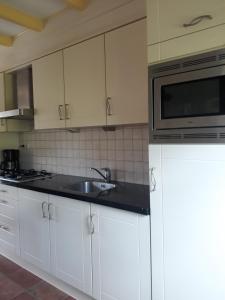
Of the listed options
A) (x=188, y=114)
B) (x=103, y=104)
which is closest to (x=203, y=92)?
(x=188, y=114)

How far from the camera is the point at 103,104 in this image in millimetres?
1975

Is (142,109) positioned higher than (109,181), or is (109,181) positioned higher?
(142,109)

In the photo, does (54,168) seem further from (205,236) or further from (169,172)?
(205,236)

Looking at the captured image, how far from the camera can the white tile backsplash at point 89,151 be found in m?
2.20

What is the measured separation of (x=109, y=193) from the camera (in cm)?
190

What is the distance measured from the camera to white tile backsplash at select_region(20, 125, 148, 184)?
7.22 feet

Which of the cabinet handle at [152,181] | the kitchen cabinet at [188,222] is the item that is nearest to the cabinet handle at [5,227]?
the kitchen cabinet at [188,222]

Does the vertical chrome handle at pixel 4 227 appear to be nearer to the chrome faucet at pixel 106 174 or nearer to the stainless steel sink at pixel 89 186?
the stainless steel sink at pixel 89 186

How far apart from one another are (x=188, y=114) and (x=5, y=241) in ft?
→ 7.84

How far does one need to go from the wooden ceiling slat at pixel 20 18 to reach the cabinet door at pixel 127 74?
96cm

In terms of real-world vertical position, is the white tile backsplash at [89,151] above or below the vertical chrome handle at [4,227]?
above

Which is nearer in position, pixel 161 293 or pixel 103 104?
pixel 161 293

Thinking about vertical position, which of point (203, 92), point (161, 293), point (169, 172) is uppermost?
point (203, 92)

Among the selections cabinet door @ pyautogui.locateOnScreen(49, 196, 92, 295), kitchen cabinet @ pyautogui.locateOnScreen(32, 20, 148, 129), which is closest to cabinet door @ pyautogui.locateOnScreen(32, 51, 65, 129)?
kitchen cabinet @ pyautogui.locateOnScreen(32, 20, 148, 129)
